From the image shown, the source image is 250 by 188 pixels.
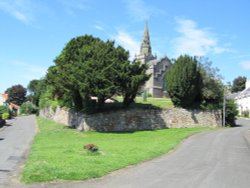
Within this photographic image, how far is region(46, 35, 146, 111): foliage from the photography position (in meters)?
34.2

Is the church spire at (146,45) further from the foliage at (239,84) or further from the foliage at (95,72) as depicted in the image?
the foliage at (95,72)

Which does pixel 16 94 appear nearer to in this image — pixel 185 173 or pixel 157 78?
pixel 157 78

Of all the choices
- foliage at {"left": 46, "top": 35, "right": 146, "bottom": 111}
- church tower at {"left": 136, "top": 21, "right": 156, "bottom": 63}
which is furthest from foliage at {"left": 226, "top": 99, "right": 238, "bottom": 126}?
church tower at {"left": 136, "top": 21, "right": 156, "bottom": 63}

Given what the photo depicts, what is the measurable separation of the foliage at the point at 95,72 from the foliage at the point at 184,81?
196 inches

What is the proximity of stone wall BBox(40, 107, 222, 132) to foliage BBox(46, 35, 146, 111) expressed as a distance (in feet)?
4.81

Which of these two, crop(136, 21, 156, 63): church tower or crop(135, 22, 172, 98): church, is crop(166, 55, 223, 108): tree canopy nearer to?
crop(135, 22, 172, 98): church

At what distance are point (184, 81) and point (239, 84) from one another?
276ft

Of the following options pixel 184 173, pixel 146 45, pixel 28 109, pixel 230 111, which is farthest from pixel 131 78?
pixel 28 109

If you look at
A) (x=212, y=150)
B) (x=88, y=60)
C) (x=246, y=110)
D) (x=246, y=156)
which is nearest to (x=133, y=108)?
(x=88, y=60)

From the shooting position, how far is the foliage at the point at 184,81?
A: 40.1 metres

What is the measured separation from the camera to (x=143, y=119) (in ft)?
127

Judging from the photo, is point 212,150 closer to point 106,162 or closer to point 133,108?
point 106,162

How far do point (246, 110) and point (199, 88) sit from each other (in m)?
46.3


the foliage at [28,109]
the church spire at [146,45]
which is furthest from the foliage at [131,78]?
the foliage at [28,109]
